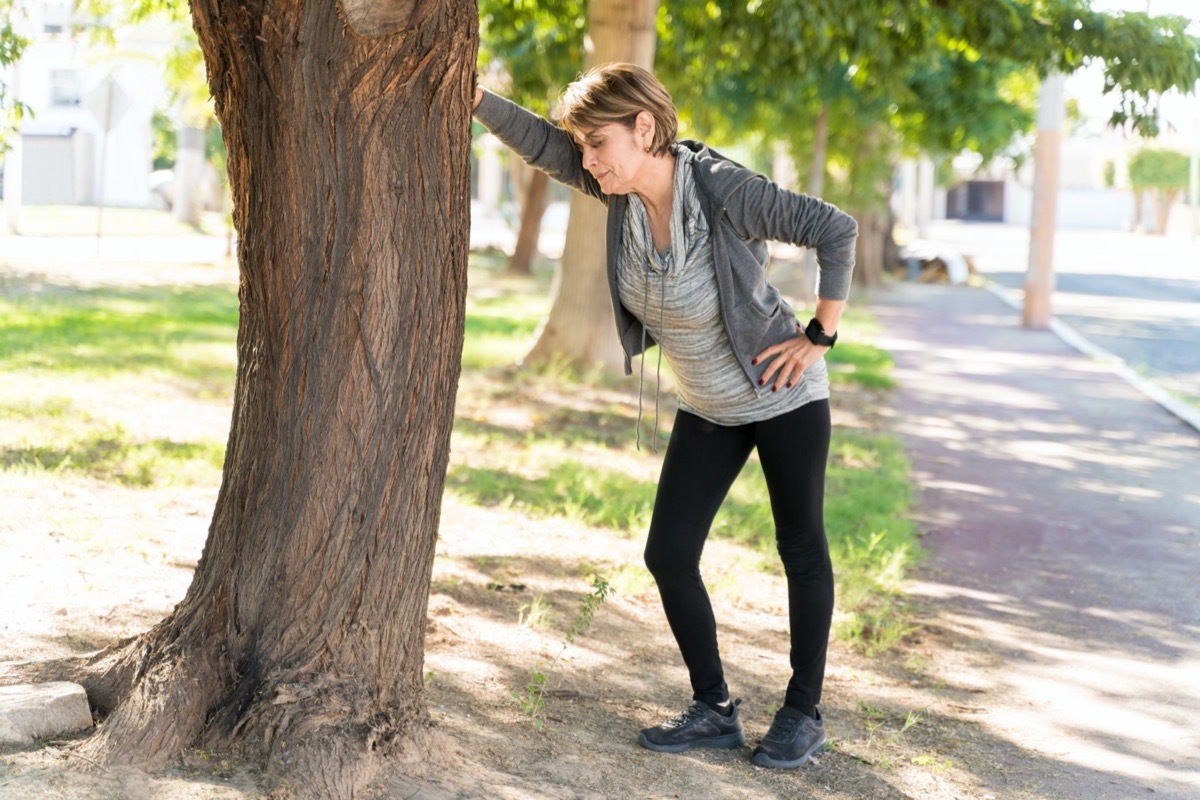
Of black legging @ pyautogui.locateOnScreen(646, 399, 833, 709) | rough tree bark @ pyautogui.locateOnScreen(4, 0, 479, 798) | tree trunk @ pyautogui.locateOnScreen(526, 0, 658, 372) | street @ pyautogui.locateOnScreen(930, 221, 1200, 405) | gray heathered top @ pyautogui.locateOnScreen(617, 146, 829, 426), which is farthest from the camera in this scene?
street @ pyautogui.locateOnScreen(930, 221, 1200, 405)

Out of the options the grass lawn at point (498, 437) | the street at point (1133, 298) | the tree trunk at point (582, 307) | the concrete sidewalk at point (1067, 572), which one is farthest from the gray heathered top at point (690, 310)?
the street at point (1133, 298)

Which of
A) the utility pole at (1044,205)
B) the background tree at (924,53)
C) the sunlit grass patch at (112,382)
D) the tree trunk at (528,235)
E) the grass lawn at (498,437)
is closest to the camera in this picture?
the grass lawn at (498,437)

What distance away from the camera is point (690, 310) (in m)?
3.81

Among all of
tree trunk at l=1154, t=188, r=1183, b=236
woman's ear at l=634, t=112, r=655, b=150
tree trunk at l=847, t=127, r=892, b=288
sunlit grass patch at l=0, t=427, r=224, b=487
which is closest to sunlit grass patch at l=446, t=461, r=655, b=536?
sunlit grass patch at l=0, t=427, r=224, b=487

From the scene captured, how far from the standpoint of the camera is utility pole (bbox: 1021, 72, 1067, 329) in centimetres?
1955

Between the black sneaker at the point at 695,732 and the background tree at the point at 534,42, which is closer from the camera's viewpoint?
the black sneaker at the point at 695,732

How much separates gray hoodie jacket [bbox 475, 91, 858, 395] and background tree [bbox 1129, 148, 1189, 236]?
231 ft

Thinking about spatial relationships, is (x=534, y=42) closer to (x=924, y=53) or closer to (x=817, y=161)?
(x=924, y=53)

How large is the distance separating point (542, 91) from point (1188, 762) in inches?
478

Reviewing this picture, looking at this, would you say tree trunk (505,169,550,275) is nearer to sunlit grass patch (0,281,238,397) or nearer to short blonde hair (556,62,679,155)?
sunlit grass patch (0,281,238,397)

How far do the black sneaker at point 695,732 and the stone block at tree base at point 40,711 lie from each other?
5.16 feet

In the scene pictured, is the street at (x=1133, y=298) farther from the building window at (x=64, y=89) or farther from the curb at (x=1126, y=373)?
the building window at (x=64, y=89)

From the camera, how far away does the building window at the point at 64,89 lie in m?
39.4

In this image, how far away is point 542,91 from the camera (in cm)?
1530
